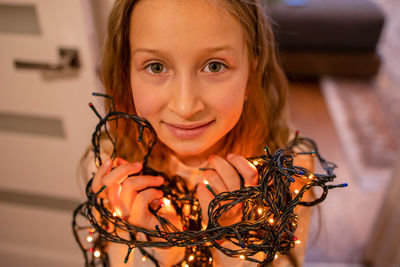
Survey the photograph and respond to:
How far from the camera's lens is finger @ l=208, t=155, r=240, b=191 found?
0.66m

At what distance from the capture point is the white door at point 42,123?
104 cm

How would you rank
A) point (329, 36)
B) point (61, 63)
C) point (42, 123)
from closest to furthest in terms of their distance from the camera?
point (61, 63), point (42, 123), point (329, 36)

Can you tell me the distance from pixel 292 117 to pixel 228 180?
6.53 ft

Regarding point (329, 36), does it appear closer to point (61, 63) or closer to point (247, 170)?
point (61, 63)

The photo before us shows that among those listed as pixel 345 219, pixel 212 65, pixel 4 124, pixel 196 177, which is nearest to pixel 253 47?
pixel 212 65

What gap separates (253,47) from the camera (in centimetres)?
70

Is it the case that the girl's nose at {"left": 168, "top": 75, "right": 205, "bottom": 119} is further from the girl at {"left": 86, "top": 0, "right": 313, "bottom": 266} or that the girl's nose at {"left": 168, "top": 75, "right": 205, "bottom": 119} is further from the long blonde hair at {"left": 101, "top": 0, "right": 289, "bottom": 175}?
the long blonde hair at {"left": 101, "top": 0, "right": 289, "bottom": 175}

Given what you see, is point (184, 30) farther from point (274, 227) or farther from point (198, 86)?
point (274, 227)

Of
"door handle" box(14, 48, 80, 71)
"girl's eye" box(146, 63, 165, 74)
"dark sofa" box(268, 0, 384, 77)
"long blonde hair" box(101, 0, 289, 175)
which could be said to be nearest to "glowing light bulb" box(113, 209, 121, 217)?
"long blonde hair" box(101, 0, 289, 175)

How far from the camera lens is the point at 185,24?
575 mm

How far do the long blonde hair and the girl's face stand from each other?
3 cm

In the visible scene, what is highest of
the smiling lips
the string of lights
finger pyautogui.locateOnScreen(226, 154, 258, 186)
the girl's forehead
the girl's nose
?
the girl's forehead

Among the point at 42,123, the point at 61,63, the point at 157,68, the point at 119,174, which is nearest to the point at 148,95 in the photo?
the point at 157,68

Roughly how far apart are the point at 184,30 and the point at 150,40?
0.07 meters
